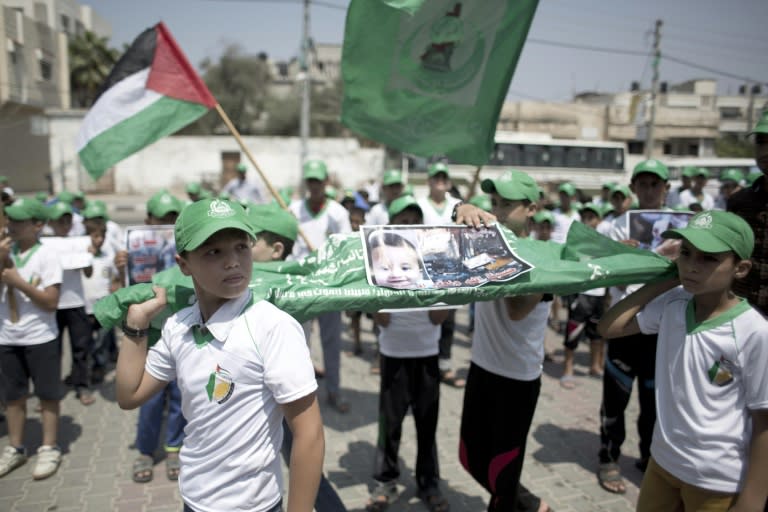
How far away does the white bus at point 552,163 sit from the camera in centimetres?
2400

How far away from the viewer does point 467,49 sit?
3547 mm

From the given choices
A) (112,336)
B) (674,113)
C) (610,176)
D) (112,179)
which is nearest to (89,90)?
(112,179)

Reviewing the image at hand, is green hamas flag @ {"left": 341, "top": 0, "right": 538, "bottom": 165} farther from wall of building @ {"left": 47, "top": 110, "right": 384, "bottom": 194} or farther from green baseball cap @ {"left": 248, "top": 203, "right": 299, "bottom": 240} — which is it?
wall of building @ {"left": 47, "top": 110, "right": 384, "bottom": 194}

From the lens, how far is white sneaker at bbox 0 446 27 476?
3.98 meters

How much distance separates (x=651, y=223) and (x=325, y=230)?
324 cm

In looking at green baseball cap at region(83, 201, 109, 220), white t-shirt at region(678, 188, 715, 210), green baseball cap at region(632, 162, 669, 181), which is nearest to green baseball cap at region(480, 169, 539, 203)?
green baseball cap at region(632, 162, 669, 181)

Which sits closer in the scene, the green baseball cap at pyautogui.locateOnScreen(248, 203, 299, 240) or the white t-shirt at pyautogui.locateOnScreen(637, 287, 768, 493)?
the white t-shirt at pyautogui.locateOnScreen(637, 287, 768, 493)

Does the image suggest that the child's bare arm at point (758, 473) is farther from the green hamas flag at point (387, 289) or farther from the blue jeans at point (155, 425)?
the blue jeans at point (155, 425)

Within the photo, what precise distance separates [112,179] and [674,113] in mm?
42393

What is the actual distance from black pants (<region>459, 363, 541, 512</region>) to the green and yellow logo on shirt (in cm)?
174

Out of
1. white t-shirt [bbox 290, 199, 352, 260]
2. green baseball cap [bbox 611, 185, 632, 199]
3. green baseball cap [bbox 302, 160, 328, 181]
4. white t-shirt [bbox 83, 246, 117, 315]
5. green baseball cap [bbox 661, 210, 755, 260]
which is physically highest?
green baseball cap [bbox 302, 160, 328, 181]

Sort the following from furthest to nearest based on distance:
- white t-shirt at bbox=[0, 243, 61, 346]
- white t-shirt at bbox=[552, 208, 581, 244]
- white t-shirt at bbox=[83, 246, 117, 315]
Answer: white t-shirt at bbox=[552, 208, 581, 244] < white t-shirt at bbox=[83, 246, 117, 315] < white t-shirt at bbox=[0, 243, 61, 346]

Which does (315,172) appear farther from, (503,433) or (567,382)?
(567,382)

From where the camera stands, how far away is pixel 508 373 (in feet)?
9.70
